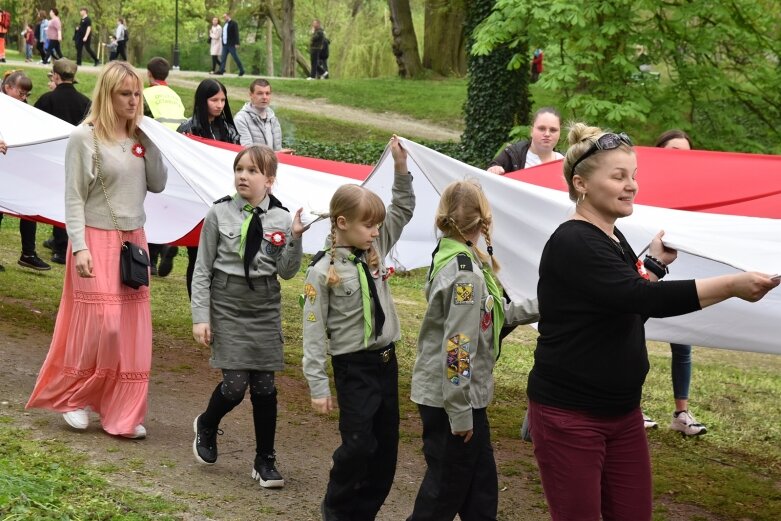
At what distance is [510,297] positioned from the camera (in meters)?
5.27

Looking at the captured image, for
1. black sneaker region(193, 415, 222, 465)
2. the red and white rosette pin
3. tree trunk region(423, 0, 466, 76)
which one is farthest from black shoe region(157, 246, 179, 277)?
tree trunk region(423, 0, 466, 76)

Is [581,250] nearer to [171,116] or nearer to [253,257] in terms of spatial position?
[253,257]

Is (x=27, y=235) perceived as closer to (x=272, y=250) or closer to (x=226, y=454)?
(x=226, y=454)

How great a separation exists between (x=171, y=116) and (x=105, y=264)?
11.4 ft

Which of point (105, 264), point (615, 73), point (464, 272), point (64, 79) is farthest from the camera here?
point (615, 73)

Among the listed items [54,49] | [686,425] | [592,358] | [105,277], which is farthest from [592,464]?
[54,49]

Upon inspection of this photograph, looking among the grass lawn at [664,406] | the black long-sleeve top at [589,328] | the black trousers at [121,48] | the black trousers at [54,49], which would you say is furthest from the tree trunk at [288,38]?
the black long-sleeve top at [589,328]

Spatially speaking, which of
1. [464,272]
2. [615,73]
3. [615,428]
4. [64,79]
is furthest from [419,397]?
[615,73]

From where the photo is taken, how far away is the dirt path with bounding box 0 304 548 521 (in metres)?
4.86

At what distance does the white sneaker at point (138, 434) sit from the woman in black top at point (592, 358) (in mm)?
2660

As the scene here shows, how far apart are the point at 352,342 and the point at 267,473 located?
1026mm

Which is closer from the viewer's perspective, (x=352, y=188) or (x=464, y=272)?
(x=464, y=272)

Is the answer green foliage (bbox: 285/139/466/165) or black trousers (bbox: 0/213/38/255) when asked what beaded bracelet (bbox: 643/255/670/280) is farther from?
green foliage (bbox: 285/139/466/165)

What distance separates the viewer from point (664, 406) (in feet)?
26.3
